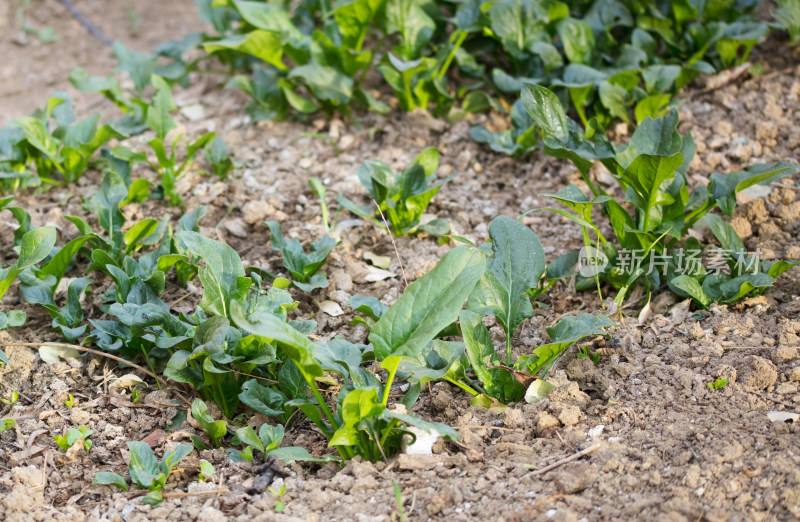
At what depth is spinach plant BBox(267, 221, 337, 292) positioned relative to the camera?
2.49 m

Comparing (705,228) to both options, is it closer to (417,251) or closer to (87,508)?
(417,251)

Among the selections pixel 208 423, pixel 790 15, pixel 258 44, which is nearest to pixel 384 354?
pixel 208 423

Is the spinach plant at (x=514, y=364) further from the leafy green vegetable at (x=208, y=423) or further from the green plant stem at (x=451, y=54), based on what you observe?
the green plant stem at (x=451, y=54)

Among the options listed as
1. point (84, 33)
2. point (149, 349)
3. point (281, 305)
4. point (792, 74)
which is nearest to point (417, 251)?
point (281, 305)

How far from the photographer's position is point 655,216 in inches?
97.4

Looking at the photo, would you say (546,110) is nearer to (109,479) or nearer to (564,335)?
(564,335)

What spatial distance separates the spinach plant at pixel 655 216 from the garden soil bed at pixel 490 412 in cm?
11

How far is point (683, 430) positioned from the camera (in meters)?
1.89

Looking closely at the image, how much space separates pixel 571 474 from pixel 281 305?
37.4 inches

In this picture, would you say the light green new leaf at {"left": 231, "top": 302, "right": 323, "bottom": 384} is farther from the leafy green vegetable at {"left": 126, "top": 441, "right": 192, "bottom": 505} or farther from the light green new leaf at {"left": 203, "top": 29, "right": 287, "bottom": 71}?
the light green new leaf at {"left": 203, "top": 29, "right": 287, "bottom": 71}

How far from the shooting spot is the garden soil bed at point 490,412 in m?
1.74

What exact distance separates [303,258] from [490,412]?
2.95ft

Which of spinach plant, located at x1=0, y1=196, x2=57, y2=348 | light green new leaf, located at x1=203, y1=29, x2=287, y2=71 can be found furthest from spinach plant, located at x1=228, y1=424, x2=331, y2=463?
light green new leaf, located at x1=203, y1=29, x2=287, y2=71

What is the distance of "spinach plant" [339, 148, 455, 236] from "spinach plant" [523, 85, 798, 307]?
48 centimetres
